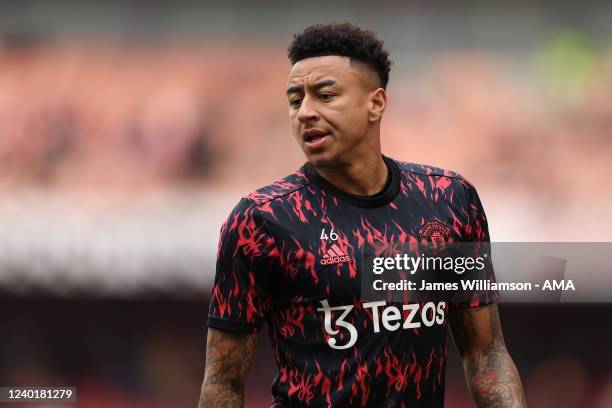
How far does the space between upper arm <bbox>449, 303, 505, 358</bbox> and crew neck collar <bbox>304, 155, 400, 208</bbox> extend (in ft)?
1.47

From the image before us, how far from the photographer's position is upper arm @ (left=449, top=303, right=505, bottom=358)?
322 centimetres

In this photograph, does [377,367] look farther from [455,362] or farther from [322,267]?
[455,362]

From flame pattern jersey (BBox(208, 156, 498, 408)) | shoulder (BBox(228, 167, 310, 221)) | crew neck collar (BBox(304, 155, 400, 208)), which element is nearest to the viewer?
flame pattern jersey (BBox(208, 156, 498, 408))

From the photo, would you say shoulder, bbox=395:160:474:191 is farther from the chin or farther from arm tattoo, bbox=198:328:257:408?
arm tattoo, bbox=198:328:257:408

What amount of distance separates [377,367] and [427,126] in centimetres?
456

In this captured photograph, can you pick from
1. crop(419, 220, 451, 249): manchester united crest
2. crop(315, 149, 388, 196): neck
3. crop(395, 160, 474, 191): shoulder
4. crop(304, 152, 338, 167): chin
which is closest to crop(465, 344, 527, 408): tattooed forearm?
crop(419, 220, 451, 249): manchester united crest

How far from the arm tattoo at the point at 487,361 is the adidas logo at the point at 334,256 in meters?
0.48

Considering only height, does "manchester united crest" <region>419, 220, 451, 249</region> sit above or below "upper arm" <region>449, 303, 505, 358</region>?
above

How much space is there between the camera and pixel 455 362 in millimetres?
7691

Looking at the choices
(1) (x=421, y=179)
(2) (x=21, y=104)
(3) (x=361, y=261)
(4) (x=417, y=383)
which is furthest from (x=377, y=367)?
(2) (x=21, y=104)

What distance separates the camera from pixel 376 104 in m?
3.30

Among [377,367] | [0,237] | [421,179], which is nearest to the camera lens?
[377,367]

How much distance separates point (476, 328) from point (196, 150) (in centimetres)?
443

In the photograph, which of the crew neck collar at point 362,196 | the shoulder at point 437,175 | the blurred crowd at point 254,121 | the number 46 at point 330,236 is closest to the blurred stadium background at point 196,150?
the blurred crowd at point 254,121
